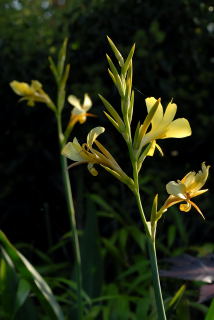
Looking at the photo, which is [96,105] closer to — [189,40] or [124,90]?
[189,40]

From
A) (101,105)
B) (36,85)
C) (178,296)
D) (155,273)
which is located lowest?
(178,296)

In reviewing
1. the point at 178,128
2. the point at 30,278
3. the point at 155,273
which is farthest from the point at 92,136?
the point at 30,278

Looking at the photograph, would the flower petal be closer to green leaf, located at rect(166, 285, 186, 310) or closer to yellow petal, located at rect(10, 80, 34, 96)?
green leaf, located at rect(166, 285, 186, 310)

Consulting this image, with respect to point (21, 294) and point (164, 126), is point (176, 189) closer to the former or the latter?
point (164, 126)

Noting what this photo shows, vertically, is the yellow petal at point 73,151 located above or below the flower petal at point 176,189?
above

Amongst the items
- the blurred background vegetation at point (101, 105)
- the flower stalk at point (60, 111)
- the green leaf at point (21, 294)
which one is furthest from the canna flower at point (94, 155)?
the blurred background vegetation at point (101, 105)

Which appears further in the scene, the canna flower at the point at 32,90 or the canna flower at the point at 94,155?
the canna flower at the point at 32,90

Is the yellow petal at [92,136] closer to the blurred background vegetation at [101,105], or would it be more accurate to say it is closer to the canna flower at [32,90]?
the canna flower at [32,90]

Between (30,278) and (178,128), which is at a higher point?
(178,128)
